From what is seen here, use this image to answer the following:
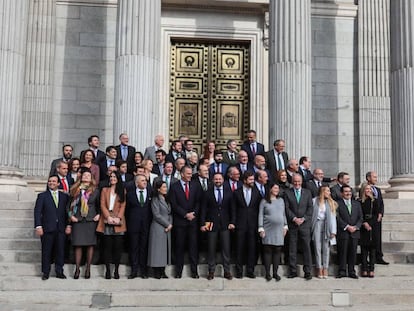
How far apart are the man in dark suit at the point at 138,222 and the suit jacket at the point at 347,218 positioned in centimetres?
372

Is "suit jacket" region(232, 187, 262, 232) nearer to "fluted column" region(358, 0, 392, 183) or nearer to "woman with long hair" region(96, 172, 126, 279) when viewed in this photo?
"woman with long hair" region(96, 172, 126, 279)

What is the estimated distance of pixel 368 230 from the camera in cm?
1149

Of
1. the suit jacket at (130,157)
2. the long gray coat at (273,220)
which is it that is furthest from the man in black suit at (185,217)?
the suit jacket at (130,157)

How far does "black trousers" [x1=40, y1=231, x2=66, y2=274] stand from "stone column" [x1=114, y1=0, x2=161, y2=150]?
4228mm

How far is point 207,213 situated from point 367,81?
10071mm

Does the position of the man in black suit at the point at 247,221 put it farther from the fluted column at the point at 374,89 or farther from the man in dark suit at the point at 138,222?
the fluted column at the point at 374,89

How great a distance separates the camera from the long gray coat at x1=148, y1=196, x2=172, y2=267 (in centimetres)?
1074

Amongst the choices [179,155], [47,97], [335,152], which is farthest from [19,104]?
[335,152]

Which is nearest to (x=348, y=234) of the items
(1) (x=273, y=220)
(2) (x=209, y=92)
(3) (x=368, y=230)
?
(3) (x=368, y=230)

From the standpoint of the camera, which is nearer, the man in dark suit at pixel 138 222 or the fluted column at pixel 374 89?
the man in dark suit at pixel 138 222

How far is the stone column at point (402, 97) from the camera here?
15250mm

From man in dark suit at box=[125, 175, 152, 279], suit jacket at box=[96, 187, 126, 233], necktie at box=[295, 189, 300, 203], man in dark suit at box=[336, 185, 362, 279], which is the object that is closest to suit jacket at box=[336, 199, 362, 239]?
man in dark suit at box=[336, 185, 362, 279]

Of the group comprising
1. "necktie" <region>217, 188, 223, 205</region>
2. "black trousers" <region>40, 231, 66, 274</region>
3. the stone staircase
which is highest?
"necktie" <region>217, 188, 223, 205</region>

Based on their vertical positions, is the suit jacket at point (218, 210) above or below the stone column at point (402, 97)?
below
